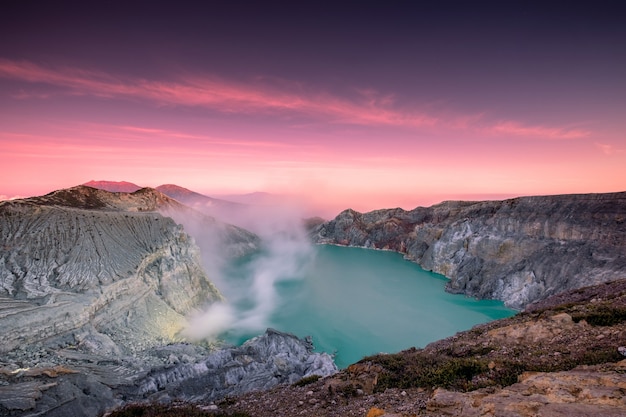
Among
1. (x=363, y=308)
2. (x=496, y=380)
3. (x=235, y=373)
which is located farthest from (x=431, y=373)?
(x=363, y=308)

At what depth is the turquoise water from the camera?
46.8 m

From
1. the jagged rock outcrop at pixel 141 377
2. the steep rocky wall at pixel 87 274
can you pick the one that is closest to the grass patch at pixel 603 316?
the jagged rock outcrop at pixel 141 377

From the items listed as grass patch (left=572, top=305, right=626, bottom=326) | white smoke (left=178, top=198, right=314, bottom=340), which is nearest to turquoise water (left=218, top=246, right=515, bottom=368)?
white smoke (left=178, top=198, right=314, bottom=340)

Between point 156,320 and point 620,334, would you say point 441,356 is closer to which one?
point 620,334

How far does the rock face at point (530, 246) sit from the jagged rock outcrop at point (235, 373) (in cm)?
4882

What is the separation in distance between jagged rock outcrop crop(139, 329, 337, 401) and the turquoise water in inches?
379

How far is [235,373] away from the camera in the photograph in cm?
2827

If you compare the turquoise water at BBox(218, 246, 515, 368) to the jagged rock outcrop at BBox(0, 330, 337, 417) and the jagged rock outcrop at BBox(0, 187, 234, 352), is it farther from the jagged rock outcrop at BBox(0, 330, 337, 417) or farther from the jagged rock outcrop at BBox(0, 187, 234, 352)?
the jagged rock outcrop at BBox(0, 187, 234, 352)

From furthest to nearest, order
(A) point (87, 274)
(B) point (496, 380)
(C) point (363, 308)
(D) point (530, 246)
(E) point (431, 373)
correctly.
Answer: (D) point (530, 246) < (C) point (363, 308) < (A) point (87, 274) < (E) point (431, 373) < (B) point (496, 380)

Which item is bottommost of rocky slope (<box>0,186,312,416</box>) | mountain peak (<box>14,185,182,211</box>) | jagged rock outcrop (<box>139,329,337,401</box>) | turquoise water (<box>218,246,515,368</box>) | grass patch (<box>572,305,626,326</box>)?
turquoise water (<box>218,246,515,368</box>)

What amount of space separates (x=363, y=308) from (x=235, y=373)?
38767 millimetres

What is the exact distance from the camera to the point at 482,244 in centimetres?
7669

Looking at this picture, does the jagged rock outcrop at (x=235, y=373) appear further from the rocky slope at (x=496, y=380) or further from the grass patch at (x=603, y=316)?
the grass patch at (x=603, y=316)

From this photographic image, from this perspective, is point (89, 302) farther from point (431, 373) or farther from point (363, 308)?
point (363, 308)
